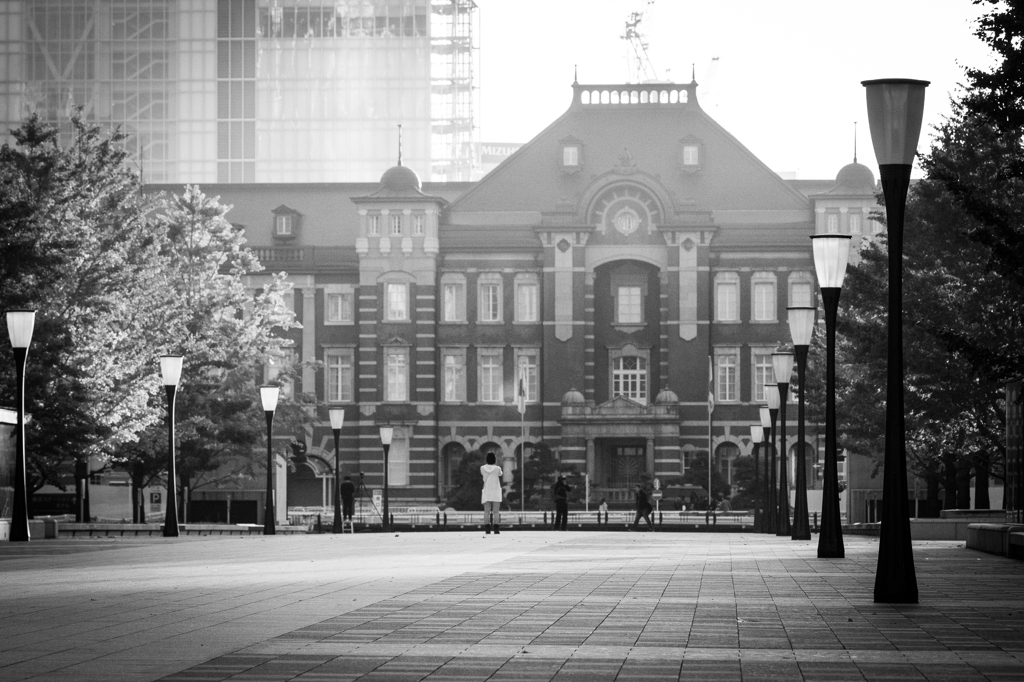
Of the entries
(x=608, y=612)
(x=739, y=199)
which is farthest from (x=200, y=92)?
(x=608, y=612)

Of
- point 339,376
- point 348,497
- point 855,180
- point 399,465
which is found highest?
point 855,180

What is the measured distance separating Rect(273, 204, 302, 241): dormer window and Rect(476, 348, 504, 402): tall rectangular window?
37.9 ft

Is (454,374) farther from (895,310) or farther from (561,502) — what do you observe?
(895,310)

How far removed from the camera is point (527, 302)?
75625mm

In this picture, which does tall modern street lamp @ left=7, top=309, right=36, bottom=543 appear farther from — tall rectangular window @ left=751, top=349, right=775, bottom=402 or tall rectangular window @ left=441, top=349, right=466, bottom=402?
tall rectangular window @ left=751, top=349, right=775, bottom=402

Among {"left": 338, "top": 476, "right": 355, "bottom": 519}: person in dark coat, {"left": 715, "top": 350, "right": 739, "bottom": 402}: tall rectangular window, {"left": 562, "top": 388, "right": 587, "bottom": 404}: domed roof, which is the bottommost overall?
{"left": 338, "top": 476, "right": 355, "bottom": 519}: person in dark coat

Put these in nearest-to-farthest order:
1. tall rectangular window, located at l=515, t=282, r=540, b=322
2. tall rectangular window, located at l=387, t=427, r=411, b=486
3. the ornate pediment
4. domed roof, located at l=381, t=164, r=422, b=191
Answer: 1. the ornate pediment
2. tall rectangular window, located at l=387, t=427, r=411, b=486
3. tall rectangular window, located at l=515, t=282, r=540, b=322
4. domed roof, located at l=381, t=164, r=422, b=191

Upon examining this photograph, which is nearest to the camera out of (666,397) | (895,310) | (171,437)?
(895,310)

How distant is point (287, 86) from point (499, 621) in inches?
5367

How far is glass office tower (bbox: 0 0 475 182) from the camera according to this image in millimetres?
142375

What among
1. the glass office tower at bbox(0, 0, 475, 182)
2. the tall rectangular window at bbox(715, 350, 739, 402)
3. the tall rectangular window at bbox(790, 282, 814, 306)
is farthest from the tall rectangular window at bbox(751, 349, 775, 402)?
the glass office tower at bbox(0, 0, 475, 182)

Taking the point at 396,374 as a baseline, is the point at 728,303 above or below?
above

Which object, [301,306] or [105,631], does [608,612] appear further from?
[301,306]

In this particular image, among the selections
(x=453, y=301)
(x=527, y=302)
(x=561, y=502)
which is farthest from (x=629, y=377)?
(x=561, y=502)
